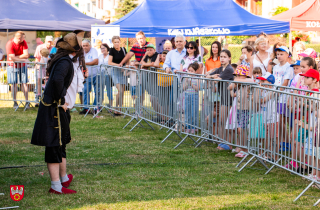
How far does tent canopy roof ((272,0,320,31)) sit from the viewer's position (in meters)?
18.2

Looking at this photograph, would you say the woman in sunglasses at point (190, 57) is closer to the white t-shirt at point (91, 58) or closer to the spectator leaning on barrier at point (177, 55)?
the spectator leaning on barrier at point (177, 55)

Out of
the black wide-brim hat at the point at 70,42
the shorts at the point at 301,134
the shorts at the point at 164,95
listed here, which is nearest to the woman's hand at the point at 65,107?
the black wide-brim hat at the point at 70,42

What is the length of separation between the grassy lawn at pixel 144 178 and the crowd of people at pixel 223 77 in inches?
18.5

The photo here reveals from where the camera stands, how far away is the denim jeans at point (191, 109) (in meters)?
7.72

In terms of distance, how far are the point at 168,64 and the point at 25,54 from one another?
5.85 meters

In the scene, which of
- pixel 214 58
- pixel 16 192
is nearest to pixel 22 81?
pixel 214 58

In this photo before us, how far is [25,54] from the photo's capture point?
1338 cm

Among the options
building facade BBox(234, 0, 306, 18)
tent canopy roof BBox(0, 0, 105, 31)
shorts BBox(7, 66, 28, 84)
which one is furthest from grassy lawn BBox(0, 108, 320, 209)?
building facade BBox(234, 0, 306, 18)

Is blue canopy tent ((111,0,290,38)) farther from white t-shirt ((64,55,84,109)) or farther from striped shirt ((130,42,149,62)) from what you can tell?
white t-shirt ((64,55,84,109))

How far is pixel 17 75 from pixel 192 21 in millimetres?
7048

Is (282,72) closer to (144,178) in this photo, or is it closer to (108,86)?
(144,178)

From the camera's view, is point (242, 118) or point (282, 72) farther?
point (282, 72)

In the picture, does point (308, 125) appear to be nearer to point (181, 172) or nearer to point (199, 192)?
point (199, 192)

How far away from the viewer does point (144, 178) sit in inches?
233
